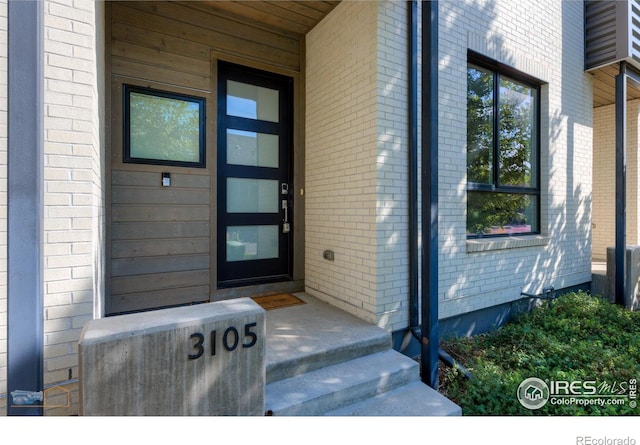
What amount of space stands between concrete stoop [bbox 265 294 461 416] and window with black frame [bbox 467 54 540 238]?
1.90 metres

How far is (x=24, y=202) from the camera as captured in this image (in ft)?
5.00

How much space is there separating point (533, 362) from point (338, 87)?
319cm

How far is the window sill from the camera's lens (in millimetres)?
3564

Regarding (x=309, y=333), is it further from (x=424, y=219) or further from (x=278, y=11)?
(x=278, y=11)

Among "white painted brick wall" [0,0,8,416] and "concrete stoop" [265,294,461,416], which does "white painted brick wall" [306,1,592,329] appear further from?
"white painted brick wall" [0,0,8,416]

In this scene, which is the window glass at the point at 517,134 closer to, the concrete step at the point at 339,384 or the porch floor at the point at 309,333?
the porch floor at the point at 309,333

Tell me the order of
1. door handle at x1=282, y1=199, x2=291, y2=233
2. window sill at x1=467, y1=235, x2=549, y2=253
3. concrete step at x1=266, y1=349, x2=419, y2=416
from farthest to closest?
door handle at x1=282, y1=199, x2=291, y2=233
window sill at x1=467, y1=235, x2=549, y2=253
concrete step at x1=266, y1=349, x2=419, y2=416

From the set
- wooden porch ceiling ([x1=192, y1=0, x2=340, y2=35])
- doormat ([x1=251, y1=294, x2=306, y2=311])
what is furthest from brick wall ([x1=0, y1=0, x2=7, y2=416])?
wooden porch ceiling ([x1=192, y1=0, x2=340, y2=35])

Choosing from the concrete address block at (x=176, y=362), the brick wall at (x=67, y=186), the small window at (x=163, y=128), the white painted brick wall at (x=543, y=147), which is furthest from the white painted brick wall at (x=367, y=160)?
the brick wall at (x=67, y=186)

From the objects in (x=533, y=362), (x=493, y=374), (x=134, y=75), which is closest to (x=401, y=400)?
(x=493, y=374)

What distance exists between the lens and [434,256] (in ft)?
8.45

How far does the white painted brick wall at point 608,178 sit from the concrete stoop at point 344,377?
20.8 ft

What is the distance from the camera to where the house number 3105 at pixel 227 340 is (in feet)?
5.14

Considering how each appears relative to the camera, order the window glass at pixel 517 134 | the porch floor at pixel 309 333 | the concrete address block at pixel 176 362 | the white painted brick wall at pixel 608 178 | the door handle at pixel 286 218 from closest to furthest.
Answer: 1. the concrete address block at pixel 176 362
2. the porch floor at pixel 309 333
3. the door handle at pixel 286 218
4. the window glass at pixel 517 134
5. the white painted brick wall at pixel 608 178
